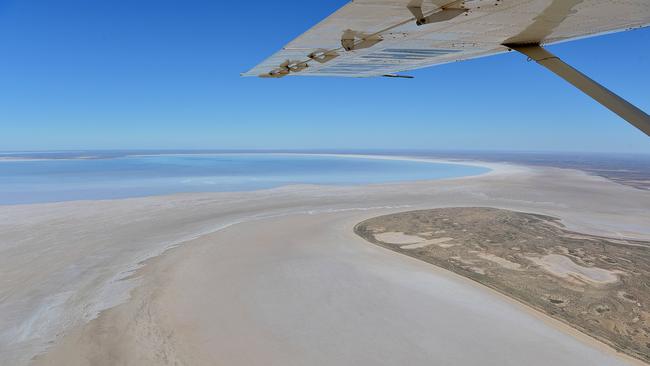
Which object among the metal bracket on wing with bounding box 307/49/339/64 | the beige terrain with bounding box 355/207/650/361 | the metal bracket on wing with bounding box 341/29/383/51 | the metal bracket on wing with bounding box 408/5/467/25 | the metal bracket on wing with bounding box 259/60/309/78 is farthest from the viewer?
the beige terrain with bounding box 355/207/650/361

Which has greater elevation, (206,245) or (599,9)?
(599,9)

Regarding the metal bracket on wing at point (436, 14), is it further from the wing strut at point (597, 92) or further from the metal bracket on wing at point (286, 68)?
the metal bracket on wing at point (286, 68)

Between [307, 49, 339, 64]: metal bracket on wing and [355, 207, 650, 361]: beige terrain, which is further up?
[307, 49, 339, 64]: metal bracket on wing

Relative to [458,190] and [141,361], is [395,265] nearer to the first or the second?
[141,361]

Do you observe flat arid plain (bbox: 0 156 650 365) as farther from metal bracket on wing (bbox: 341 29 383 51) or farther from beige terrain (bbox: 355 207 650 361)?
metal bracket on wing (bbox: 341 29 383 51)

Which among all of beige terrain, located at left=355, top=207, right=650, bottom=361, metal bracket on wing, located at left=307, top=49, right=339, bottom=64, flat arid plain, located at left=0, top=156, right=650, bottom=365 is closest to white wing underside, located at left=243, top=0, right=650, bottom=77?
metal bracket on wing, located at left=307, top=49, right=339, bottom=64

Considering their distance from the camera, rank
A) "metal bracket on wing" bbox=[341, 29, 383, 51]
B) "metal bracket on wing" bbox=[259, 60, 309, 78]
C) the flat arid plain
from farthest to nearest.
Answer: the flat arid plain, "metal bracket on wing" bbox=[259, 60, 309, 78], "metal bracket on wing" bbox=[341, 29, 383, 51]

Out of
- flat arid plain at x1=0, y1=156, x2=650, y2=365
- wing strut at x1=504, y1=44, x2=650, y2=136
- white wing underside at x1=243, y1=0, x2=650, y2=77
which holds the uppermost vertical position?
white wing underside at x1=243, y1=0, x2=650, y2=77

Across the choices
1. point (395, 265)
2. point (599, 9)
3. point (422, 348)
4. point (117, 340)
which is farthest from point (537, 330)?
point (117, 340)
